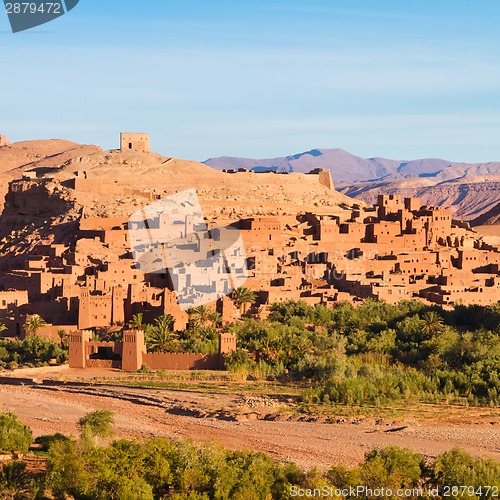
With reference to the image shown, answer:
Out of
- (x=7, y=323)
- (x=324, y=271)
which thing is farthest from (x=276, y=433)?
(x=324, y=271)

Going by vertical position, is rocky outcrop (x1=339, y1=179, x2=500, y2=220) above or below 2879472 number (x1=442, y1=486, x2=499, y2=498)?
above

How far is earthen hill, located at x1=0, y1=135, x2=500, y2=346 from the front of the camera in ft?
126

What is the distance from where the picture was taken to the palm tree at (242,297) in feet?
126

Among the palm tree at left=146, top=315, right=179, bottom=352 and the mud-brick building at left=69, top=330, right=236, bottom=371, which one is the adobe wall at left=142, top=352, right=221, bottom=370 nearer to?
the mud-brick building at left=69, top=330, right=236, bottom=371

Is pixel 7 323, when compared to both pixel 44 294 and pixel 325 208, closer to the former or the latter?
pixel 44 294

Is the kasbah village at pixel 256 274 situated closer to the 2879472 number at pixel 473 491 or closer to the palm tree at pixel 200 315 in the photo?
the palm tree at pixel 200 315

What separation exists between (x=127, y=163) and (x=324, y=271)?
24342 mm

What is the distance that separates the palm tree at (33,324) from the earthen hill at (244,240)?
0.30 meters

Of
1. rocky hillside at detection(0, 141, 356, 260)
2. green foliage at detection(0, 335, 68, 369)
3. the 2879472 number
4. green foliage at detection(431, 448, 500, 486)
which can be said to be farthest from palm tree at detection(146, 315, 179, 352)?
rocky hillside at detection(0, 141, 356, 260)

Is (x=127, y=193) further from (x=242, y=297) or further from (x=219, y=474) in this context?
(x=219, y=474)

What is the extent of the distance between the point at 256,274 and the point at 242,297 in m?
3.43

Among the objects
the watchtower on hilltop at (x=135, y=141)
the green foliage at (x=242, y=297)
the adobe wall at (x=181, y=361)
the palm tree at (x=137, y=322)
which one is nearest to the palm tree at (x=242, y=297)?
the green foliage at (x=242, y=297)

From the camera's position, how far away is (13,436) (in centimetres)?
2350

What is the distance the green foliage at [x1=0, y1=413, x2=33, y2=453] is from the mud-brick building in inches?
316
